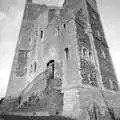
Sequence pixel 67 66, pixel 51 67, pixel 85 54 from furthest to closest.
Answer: pixel 51 67, pixel 85 54, pixel 67 66

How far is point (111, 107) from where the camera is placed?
9.71m

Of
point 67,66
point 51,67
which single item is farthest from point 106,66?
point 51,67

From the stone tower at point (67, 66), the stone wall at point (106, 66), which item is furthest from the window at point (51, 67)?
the stone wall at point (106, 66)

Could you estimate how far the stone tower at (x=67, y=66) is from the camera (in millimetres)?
8962

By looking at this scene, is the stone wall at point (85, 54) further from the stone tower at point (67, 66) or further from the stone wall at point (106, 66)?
the stone wall at point (106, 66)

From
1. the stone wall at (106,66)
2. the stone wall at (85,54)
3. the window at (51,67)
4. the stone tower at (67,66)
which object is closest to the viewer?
the stone tower at (67,66)

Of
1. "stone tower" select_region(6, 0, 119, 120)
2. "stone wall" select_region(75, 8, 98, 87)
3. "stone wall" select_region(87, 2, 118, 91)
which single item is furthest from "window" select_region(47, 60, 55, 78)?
"stone wall" select_region(87, 2, 118, 91)

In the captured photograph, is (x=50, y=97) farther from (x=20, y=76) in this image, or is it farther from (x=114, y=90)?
(x=20, y=76)

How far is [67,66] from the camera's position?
34.7ft

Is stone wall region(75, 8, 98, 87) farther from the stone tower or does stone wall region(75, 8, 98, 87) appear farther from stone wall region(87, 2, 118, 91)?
stone wall region(87, 2, 118, 91)

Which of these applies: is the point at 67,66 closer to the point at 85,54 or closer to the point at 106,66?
the point at 85,54

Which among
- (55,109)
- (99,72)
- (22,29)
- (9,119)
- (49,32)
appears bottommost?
(9,119)

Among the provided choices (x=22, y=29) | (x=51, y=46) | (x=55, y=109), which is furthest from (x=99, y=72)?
(x=22, y=29)

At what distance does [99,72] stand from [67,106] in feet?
13.0
